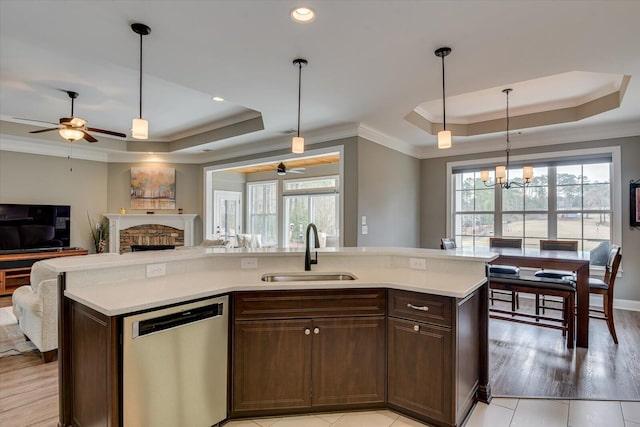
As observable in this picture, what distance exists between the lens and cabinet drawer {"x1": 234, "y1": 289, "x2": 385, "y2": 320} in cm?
220

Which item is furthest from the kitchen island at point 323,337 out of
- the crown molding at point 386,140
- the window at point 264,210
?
the window at point 264,210

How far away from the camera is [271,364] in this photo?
2.22 m

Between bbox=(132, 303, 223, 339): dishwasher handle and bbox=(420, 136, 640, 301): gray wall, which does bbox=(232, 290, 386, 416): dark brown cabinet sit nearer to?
bbox=(132, 303, 223, 339): dishwasher handle

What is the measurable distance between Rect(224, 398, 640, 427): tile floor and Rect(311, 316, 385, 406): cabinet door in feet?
0.36

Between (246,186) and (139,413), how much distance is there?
9.00m

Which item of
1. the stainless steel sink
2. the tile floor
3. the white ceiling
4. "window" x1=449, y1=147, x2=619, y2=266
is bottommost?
the tile floor

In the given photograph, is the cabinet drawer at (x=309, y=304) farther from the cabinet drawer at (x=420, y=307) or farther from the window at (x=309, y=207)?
the window at (x=309, y=207)

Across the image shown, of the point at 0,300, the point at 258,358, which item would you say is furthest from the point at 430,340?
→ the point at 0,300

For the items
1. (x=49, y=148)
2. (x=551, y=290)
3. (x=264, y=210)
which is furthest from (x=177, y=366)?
(x=264, y=210)

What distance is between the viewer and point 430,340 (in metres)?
2.15

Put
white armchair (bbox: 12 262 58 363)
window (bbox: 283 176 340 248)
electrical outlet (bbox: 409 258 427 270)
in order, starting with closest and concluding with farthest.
→ electrical outlet (bbox: 409 258 427 270) → white armchair (bbox: 12 262 58 363) → window (bbox: 283 176 340 248)

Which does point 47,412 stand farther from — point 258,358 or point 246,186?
point 246,186

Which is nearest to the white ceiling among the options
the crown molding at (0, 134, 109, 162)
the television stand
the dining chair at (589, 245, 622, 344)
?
the crown molding at (0, 134, 109, 162)

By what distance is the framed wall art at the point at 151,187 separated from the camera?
24.6 ft
